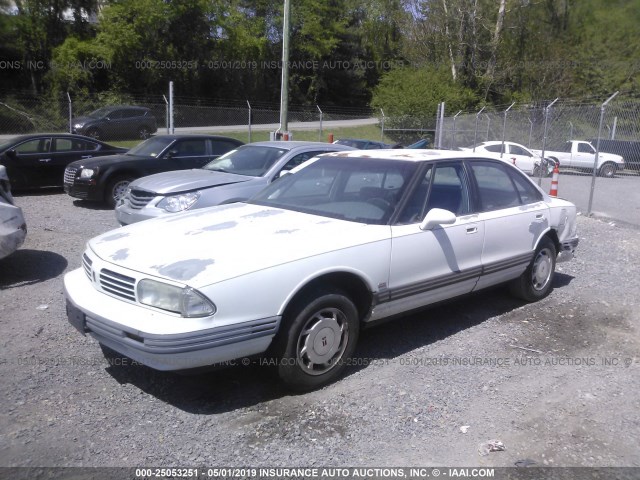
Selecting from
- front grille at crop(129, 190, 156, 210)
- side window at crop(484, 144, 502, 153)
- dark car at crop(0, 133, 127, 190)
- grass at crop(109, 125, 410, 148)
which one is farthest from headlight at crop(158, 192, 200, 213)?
grass at crop(109, 125, 410, 148)

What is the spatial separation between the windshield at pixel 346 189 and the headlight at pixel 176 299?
153 centimetres

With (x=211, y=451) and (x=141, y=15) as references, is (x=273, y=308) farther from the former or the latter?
(x=141, y=15)

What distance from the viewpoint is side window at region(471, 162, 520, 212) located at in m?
5.44

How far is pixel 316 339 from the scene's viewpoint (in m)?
4.03

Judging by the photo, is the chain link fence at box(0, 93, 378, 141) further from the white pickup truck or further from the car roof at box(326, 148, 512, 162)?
the car roof at box(326, 148, 512, 162)

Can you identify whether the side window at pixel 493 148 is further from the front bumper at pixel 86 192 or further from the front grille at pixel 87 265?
the front grille at pixel 87 265

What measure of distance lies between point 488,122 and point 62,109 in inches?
651

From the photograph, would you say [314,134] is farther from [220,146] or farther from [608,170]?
[220,146]

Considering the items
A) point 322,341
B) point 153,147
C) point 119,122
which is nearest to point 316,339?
point 322,341

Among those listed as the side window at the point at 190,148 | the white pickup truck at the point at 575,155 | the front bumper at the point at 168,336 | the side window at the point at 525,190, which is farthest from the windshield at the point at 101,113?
the front bumper at the point at 168,336

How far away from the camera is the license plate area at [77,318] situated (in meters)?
3.91

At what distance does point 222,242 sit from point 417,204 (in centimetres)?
167

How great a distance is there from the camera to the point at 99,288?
158 inches

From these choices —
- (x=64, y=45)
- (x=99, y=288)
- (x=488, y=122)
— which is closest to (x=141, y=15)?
(x=64, y=45)
